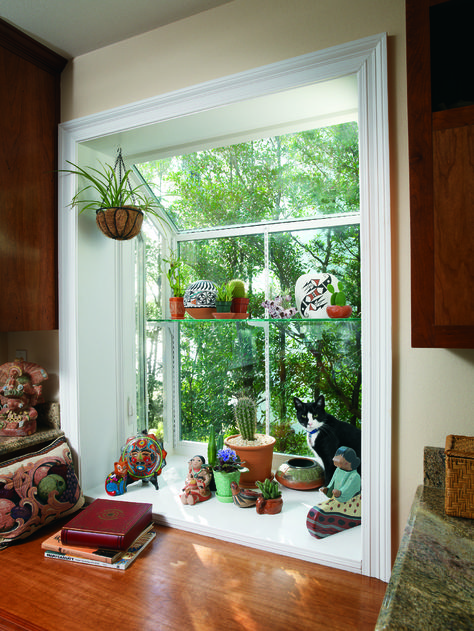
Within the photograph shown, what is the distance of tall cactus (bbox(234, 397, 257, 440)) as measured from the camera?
1815 millimetres

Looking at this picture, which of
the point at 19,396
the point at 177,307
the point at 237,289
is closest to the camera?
the point at 19,396

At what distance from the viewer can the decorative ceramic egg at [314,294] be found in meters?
1.64

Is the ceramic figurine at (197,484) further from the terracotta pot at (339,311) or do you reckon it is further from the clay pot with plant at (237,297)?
the terracotta pot at (339,311)

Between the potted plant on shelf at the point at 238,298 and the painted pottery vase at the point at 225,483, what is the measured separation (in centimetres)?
67

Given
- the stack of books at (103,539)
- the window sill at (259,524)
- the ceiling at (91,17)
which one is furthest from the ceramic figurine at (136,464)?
the ceiling at (91,17)

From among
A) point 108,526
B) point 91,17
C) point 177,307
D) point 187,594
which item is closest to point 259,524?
point 187,594

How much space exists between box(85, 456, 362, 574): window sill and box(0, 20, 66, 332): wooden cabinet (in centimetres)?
87

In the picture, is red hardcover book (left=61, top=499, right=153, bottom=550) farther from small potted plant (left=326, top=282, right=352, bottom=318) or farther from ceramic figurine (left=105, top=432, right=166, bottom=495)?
small potted plant (left=326, top=282, right=352, bottom=318)

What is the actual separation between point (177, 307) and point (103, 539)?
1001 mm

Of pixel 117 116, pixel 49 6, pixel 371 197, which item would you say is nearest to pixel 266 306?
pixel 371 197

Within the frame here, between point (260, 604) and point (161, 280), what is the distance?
5.16ft

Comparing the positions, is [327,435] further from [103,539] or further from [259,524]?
[103,539]

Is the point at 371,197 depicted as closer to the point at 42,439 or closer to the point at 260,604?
the point at 260,604

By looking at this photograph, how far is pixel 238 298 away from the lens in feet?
6.13
